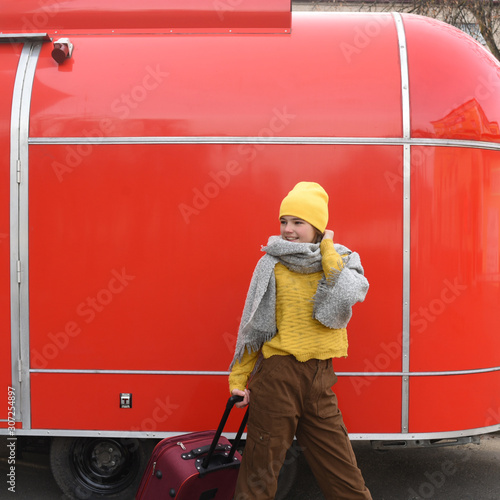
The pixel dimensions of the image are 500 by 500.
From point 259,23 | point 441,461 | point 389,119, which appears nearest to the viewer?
point 389,119

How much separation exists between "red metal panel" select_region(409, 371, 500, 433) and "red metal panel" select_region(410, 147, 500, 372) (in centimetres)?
9

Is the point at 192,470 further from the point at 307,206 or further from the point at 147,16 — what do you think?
the point at 147,16

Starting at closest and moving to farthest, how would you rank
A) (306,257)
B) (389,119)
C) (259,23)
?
1. (306,257)
2. (389,119)
3. (259,23)

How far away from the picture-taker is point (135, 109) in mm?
2959

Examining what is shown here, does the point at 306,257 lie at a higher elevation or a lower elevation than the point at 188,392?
higher

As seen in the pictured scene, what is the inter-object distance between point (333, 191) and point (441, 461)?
2.38 metres

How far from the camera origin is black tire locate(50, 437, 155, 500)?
3.20 metres

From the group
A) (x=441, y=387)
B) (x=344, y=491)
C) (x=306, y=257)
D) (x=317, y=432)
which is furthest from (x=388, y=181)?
(x=344, y=491)

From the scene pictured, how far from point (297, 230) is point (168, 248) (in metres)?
0.90

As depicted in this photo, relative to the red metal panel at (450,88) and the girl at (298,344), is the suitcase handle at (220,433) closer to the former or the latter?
the girl at (298,344)

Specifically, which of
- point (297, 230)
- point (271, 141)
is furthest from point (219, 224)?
point (297, 230)

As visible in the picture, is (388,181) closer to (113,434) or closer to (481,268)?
(481,268)

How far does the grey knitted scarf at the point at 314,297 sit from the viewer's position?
2258 mm

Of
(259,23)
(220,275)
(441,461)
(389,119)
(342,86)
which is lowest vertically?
(441,461)
